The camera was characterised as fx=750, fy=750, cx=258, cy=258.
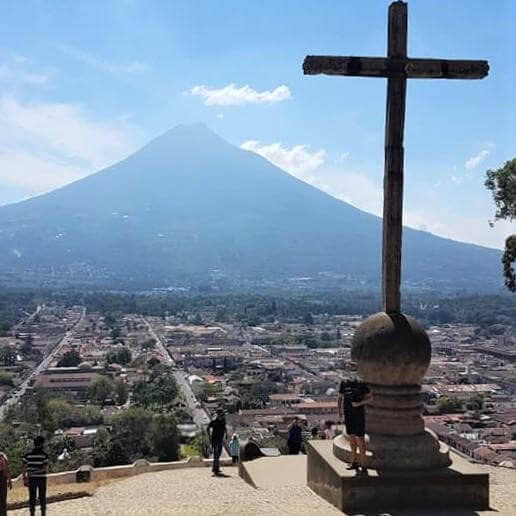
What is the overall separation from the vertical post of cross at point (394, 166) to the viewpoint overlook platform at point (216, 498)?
6.65ft

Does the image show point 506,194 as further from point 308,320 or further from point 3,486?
point 308,320

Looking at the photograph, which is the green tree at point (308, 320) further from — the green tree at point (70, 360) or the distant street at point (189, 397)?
the green tree at point (70, 360)

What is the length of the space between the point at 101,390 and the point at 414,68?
1646 inches

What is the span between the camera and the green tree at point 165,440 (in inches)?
949

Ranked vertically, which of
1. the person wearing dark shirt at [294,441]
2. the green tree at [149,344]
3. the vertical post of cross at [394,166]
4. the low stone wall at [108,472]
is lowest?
the green tree at [149,344]

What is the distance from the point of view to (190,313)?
124 metres

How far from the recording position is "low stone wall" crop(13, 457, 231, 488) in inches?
409

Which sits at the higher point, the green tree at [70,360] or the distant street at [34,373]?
the green tree at [70,360]

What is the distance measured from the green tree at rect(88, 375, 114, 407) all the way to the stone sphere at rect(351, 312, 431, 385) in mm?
39766

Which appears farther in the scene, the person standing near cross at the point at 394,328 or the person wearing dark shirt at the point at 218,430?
the person wearing dark shirt at the point at 218,430

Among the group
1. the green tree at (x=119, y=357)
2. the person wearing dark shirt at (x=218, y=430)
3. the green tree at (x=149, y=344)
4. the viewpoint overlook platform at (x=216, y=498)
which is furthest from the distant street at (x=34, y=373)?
the viewpoint overlook platform at (x=216, y=498)

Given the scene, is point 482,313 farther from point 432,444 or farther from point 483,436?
point 432,444

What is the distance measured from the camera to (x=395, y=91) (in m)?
7.83

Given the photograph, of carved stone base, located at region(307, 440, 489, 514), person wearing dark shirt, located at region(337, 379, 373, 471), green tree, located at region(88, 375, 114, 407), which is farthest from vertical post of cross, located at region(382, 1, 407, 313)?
green tree, located at region(88, 375, 114, 407)
